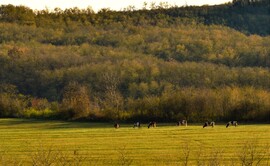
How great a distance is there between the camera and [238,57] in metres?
128

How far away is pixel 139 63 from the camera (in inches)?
4579

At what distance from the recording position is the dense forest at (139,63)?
227 ft

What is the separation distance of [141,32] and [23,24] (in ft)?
111

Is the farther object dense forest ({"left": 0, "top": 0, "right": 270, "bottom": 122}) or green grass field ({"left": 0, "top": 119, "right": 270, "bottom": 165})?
dense forest ({"left": 0, "top": 0, "right": 270, "bottom": 122})

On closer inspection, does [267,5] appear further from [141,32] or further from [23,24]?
[23,24]

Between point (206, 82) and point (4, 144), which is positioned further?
point (206, 82)

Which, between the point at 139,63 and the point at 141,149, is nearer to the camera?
the point at 141,149

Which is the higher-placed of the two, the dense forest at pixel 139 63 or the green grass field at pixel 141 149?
the dense forest at pixel 139 63

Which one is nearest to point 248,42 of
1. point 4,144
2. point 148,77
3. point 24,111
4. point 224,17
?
point 224,17

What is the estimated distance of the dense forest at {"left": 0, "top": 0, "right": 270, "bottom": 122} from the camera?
69.1 metres

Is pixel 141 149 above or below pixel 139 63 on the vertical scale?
below

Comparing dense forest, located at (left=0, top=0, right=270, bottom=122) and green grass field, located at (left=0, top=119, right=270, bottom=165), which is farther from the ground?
dense forest, located at (left=0, top=0, right=270, bottom=122)

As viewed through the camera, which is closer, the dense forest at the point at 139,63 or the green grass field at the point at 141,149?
the green grass field at the point at 141,149

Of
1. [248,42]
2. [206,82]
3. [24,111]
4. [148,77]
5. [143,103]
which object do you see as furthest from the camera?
[248,42]
